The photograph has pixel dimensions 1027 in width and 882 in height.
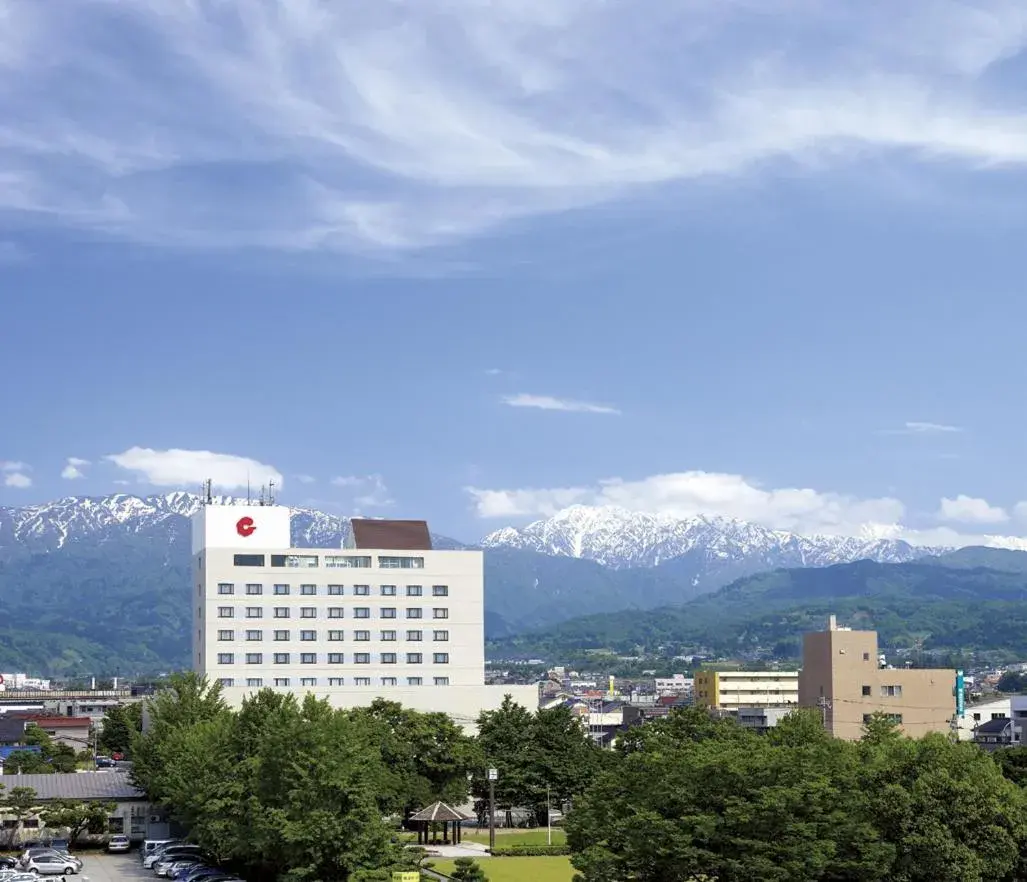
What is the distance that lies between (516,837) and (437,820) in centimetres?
671

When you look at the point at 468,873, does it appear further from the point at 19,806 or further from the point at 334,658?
the point at 334,658

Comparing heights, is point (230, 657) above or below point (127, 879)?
above

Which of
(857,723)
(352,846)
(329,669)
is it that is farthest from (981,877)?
(329,669)

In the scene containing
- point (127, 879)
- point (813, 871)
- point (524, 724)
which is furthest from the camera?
point (524, 724)

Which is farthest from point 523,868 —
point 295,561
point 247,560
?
point 247,560

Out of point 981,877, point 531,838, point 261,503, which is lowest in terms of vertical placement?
point 531,838

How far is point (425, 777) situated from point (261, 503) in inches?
1477

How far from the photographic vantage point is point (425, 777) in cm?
7769

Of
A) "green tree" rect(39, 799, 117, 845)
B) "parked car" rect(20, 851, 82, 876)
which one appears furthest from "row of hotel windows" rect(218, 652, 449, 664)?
"parked car" rect(20, 851, 82, 876)

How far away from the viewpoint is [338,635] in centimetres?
10200

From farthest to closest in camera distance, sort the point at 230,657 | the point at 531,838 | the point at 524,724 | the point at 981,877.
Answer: the point at 230,657
the point at 524,724
the point at 531,838
the point at 981,877

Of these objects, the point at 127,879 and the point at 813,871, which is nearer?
the point at 813,871

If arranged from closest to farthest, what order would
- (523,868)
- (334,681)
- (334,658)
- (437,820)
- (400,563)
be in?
(523,868)
(437,820)
(334,681)
(334,658)
(400,563)

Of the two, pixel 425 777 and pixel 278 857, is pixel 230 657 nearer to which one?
pixel 425 777
